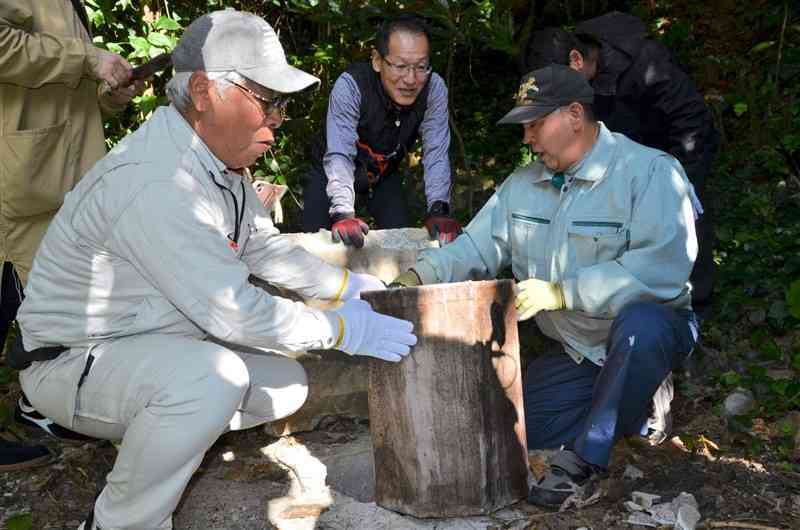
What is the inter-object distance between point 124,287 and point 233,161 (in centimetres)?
49

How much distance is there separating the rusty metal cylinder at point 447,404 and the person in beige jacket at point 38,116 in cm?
143

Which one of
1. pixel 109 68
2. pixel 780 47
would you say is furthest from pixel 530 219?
pixel 780 47

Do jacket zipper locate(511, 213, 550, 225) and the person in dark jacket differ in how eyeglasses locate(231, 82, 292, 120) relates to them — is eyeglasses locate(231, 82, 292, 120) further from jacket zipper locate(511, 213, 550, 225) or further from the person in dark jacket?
the person in dark jacket

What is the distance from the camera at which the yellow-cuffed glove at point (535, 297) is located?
2.88 m

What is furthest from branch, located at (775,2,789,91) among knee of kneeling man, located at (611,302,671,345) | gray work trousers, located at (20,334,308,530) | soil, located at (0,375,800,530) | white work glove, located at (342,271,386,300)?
gray work trousers, located at (20,334,308,530)

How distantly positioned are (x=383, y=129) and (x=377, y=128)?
39 mm

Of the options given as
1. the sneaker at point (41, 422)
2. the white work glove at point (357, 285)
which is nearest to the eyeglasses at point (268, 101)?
the white work glove at point (357, 285)

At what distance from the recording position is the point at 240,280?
95.4 inches

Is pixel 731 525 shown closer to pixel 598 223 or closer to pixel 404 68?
pixel 598 223

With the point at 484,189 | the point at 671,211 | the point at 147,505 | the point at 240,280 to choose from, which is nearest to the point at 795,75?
the point at 484,189

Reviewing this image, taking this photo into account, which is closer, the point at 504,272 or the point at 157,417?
the point at 157,417

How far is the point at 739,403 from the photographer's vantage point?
3469 mm

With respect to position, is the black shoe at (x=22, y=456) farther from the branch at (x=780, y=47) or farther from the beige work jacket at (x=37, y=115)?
the branch at (x=780, y=47)

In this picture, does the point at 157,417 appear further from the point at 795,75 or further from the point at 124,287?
the point at 795,75
